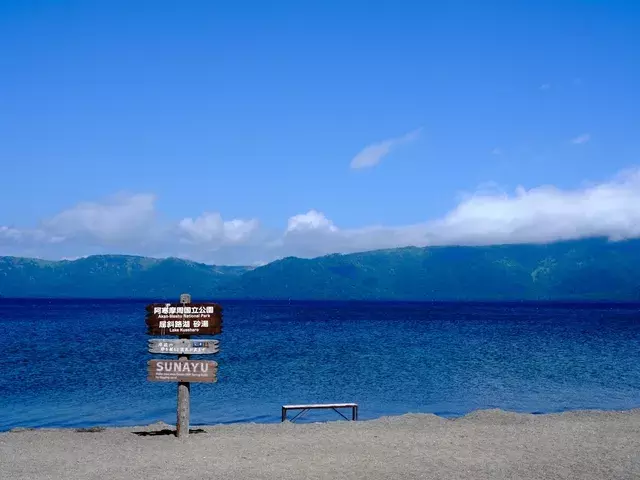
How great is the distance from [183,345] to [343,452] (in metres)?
6.76

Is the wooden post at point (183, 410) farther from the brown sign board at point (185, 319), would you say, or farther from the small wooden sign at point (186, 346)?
the brown sign board at point (185, 319)

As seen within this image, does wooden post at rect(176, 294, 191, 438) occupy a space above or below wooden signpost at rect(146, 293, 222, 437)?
below

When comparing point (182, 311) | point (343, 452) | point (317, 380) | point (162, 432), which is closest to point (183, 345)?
point (182, 311)

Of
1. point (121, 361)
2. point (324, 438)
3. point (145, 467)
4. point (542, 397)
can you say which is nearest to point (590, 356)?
point (542, 397)

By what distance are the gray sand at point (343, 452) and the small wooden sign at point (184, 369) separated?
211cm

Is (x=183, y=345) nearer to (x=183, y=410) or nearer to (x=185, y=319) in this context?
(x=185, y=319)

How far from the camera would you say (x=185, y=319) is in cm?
2192

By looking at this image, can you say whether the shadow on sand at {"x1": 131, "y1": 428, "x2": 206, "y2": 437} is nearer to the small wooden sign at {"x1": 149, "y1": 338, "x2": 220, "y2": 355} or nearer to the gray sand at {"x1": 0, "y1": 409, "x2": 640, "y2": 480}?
the gray sand at {"x1": 0, "y1": 409, "x2": 640, "y2": 480}

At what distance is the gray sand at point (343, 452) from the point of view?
16422mm

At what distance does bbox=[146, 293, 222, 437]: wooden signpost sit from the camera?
71.1ft

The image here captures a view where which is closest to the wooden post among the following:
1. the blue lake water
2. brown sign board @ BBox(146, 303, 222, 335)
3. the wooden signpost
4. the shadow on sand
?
the wooden signpost

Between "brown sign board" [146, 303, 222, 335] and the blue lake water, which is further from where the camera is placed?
the blue lake water

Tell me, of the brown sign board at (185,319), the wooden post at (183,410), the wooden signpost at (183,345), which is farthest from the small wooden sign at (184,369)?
the brown sign board at (185,319)

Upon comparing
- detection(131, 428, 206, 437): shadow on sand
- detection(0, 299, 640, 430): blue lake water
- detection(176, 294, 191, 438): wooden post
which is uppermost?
detection(176, 294, 191, 438): wooden post
